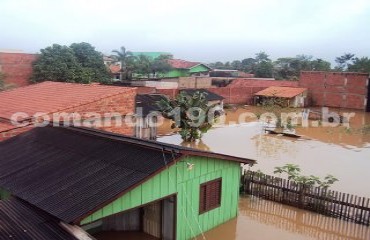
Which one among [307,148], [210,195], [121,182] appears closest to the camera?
[121,182]

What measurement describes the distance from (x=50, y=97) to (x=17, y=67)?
25.1 meters

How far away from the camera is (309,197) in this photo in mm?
12672

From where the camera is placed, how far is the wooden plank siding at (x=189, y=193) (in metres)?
8.56

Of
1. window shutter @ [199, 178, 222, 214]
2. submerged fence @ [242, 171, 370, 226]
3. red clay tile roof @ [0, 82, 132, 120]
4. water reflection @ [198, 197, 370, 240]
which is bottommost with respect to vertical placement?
water reflection @ [198, 197, 370, 240]

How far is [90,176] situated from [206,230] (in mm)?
4076

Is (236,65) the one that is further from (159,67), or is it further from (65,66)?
(65,66)

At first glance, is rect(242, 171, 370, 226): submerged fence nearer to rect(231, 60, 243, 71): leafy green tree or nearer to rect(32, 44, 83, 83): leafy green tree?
rect(32, 44, 83, 83): leafy green tree

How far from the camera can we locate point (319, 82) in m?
44.4

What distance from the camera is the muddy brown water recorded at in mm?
11352

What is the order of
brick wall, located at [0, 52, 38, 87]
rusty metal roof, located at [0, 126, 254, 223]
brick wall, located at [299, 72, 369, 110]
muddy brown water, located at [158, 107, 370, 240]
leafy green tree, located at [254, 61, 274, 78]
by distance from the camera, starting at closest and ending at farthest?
rusty metal roof, located at [0, 126, 254, 223], muddy brown water, located at [158, 107, 370, 240], brick wall, located at [0, 52, 38, 87], brick wall, located at [299, 72, 369, 110], leafy green tree, located at [254, 61, 274, 78]

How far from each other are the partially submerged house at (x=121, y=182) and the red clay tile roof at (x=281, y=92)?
3120 centimetres

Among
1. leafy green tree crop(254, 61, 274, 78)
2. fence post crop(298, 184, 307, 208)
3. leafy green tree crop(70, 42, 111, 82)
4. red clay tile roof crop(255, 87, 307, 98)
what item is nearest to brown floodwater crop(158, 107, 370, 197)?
fence post crop(298, 184, 307, 208)

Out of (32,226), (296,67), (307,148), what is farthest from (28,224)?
(296,67)

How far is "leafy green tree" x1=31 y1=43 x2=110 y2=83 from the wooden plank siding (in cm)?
3050
